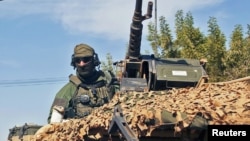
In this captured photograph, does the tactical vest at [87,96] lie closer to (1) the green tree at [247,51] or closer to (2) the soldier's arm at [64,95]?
(2) the soldier's arm at [64,95]

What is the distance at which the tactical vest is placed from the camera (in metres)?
8.96

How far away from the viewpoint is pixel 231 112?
14.8 ft

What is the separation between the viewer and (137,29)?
9.38 meters

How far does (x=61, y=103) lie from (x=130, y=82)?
2.05 m

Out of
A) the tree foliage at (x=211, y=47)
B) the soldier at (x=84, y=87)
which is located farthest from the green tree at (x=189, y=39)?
the soldier at (x=84, y=87)

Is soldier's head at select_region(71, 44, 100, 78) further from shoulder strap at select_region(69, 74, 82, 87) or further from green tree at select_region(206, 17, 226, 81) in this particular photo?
green tree at select_region(206, 17, 226, 81)

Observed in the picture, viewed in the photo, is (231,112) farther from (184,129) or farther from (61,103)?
(61,103)

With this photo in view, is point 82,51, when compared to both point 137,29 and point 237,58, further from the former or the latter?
point 237,58

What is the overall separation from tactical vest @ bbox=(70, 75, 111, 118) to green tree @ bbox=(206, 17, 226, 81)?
10.4 meters

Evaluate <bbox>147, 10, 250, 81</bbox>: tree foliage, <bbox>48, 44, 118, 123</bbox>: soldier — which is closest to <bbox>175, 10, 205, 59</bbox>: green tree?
<bbox>147, 10, 250, 81</bbox>: tree foliage

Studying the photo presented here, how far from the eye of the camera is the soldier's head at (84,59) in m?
9.96

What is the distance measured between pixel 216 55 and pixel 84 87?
11906mm

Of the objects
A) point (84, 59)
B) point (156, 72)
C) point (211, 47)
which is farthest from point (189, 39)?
point (156, 72)

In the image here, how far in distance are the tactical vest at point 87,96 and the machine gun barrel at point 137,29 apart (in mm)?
778
